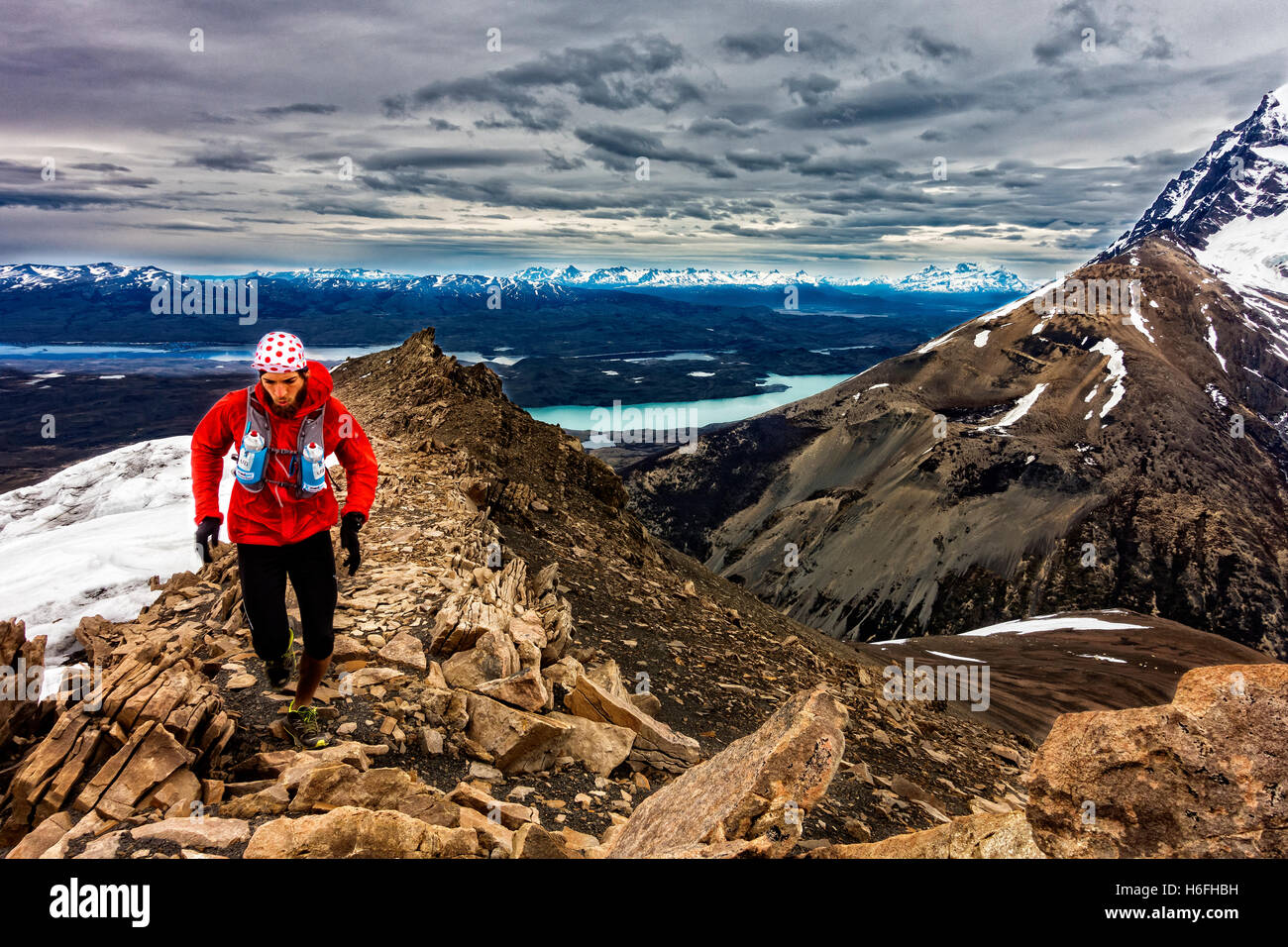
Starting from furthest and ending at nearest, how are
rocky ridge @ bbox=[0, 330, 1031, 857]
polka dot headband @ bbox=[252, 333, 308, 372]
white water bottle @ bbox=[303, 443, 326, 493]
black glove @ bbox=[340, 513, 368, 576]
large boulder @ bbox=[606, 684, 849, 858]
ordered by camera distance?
black glove @ bbox=[340, 513, 368, 576] → white water bottle @ bbox=[303, 443, 326, 493] → polka dot headband @ bbox=[252, 333, 308, 372] → rocky ridge @ bbox=[0, 330, 1031, 857] → large boulder @ bbox=[606, 684, 849, 858]

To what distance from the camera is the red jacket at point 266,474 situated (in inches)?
235

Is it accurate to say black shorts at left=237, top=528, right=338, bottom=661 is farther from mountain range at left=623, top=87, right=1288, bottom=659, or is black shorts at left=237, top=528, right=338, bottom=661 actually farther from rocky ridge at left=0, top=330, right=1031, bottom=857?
mountain range at left=623, top=87, right=1288, bottom=659

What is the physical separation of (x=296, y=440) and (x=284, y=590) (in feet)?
5.24

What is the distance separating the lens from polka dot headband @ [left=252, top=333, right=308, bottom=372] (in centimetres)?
577

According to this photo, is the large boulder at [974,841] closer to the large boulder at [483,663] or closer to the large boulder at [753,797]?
the large boulder at [753,797]

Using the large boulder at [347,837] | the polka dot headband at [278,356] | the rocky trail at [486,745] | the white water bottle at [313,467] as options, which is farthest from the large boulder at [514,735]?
the polka dot headband at [278,356]

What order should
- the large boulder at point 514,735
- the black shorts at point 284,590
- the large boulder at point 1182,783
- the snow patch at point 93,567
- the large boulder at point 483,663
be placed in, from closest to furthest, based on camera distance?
the large boulder at point 1182,783
the black shorts at point 284,590
the large boulder at point 514,735
the large boulder at point 483,663
the snow patch at point 93,567

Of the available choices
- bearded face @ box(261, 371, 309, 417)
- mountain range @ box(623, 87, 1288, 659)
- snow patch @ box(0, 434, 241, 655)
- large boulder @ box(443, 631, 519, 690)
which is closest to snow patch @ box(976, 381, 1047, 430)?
mountain range @ box(623, 87, 1288, 659)

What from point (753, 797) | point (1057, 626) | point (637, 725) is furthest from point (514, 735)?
point (1057, 626)

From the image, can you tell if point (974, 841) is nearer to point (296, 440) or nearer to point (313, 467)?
point (313, 467)

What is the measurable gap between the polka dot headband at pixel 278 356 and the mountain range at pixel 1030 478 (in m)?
103

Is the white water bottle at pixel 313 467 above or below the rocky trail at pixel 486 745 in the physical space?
above

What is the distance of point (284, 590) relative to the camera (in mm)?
6559
